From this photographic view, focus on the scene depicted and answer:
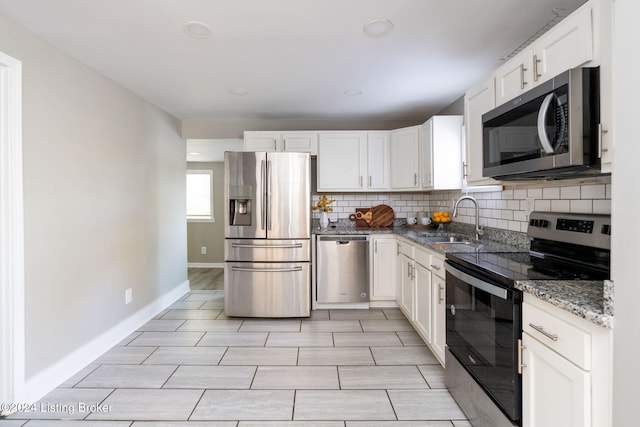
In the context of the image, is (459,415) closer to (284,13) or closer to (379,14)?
(379,14)

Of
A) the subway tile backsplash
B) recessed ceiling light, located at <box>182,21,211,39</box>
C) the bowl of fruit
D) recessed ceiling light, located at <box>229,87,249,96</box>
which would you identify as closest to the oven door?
the subway tile backsplash

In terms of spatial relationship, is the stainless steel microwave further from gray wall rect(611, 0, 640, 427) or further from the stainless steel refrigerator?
the stainless steel refrigerator

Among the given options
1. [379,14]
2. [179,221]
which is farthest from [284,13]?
[179,221]

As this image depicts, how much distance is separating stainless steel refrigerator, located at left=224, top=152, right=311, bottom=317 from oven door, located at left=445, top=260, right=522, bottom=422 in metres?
1.83

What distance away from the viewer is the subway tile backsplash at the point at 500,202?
1.81m

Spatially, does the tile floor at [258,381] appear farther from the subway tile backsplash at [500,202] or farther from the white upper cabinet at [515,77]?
the white upper cabinet at [515,77]

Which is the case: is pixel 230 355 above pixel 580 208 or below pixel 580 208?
below

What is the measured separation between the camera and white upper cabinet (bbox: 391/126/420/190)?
12.3ft

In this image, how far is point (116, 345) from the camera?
2.89 meters

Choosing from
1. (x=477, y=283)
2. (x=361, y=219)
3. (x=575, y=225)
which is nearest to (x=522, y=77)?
(x=575, y=225)

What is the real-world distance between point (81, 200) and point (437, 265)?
2.70 meters

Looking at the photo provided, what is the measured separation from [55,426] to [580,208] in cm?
314

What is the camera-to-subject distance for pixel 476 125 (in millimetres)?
2346

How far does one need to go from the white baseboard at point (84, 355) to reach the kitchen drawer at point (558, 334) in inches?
109
